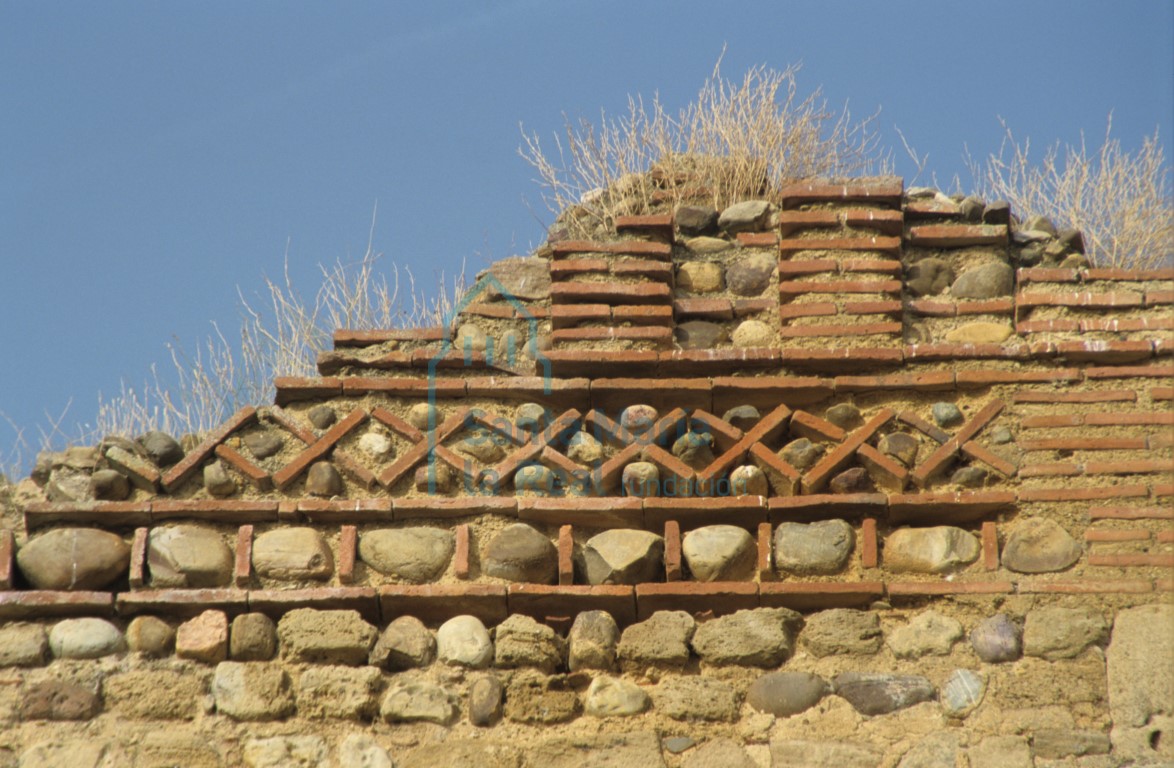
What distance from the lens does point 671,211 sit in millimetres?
5121

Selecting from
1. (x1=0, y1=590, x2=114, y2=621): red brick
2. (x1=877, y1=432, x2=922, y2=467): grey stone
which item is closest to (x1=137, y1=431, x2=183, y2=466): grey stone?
(x1=0, y1=590, x2=114, y2=621): red brick

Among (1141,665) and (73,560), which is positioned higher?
(73,560)

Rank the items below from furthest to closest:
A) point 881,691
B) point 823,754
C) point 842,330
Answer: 1. point 842,330
2. point 881,691
3. point 823,754

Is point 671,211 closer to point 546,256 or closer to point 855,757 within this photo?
point 546,256

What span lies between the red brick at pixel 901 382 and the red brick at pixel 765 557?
574mm

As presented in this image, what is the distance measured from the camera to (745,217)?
4938 millimetres

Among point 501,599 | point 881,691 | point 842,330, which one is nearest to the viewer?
point 881,691

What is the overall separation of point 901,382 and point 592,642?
1294 mm

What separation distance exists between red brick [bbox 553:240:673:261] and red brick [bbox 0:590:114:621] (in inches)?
71.6

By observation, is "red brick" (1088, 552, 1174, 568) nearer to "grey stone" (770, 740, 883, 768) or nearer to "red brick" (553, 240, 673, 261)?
"grey stone" (770, 740, 883, 768)

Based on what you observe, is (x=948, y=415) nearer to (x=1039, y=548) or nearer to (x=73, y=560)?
(x=1039, y=548)

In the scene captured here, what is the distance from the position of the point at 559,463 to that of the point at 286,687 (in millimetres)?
1047

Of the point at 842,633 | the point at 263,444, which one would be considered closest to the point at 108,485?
the point at 263,444

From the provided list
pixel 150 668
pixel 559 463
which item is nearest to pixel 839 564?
pixel 559 463
